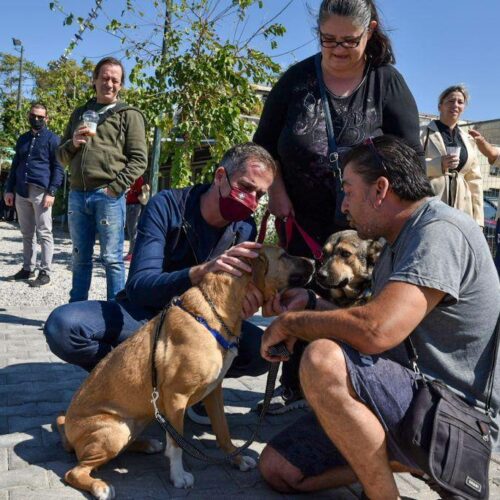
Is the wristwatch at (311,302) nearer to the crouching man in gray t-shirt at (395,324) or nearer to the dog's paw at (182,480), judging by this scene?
the crouching man in gray t-shirt at (395,324)

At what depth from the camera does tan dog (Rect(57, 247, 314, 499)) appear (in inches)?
113

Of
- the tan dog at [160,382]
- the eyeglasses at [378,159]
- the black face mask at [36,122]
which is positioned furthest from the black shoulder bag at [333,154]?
the black face mask at [36,122]

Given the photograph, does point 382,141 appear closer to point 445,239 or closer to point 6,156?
point 445,239

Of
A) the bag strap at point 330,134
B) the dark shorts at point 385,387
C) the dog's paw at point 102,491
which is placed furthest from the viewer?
the bag strap at point 330,134

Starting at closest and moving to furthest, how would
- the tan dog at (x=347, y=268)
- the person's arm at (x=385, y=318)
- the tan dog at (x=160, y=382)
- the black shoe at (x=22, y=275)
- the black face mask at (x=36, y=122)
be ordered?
the person's arm at (x=385, y=318) → the tan dog at (x=160, y=382) → the tan dog at (x=347, y=268) → the black face mask at (x=36, y=122) → the black shoe at (x=22, y=275)

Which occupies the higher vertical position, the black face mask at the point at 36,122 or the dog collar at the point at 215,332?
the black face mask at the point at 36,122

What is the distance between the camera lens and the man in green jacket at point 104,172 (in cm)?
582

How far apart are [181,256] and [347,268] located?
1446 millimetres

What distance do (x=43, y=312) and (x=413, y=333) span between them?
5.54 m

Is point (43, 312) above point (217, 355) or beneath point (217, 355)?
beneath

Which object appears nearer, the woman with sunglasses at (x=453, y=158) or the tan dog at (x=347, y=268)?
the tan dog at (x=347, y=268)

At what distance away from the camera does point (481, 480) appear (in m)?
2.38

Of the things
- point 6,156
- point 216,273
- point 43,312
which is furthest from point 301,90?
point 6,156

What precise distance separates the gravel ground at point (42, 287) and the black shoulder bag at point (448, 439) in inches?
237
